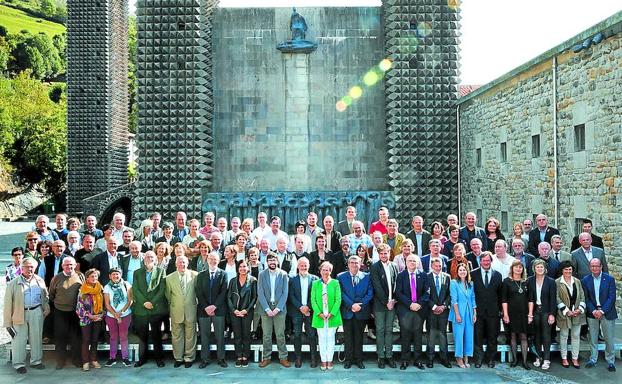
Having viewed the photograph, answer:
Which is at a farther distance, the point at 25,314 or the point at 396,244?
the point at 396,244

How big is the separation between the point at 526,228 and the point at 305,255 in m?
3.87

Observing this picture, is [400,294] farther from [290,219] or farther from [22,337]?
[290,219]

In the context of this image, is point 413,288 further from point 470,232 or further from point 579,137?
point 579,137

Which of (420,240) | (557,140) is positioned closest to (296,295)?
(420,240)

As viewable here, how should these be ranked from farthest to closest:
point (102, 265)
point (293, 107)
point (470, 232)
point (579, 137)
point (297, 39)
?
1. point (293, 107)
2. point (297, 39)
3. point (579, 137)
4. point (470, 232)
5. point (102, 265)

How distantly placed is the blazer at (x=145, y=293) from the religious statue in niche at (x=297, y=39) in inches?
438

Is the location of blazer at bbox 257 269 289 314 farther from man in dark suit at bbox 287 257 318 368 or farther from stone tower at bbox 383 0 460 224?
stone tower at bbox 383 0 460 224

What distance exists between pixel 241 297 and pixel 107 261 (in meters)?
2.13

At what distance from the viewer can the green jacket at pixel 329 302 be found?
8.41m

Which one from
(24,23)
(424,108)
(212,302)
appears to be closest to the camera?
(212,302)

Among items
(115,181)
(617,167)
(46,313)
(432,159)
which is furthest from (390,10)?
(115,181)

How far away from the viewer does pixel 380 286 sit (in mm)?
8484

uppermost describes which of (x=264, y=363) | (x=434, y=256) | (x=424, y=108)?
(x=424, y=108)

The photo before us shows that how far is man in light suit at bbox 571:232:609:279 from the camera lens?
8977 millimetres
